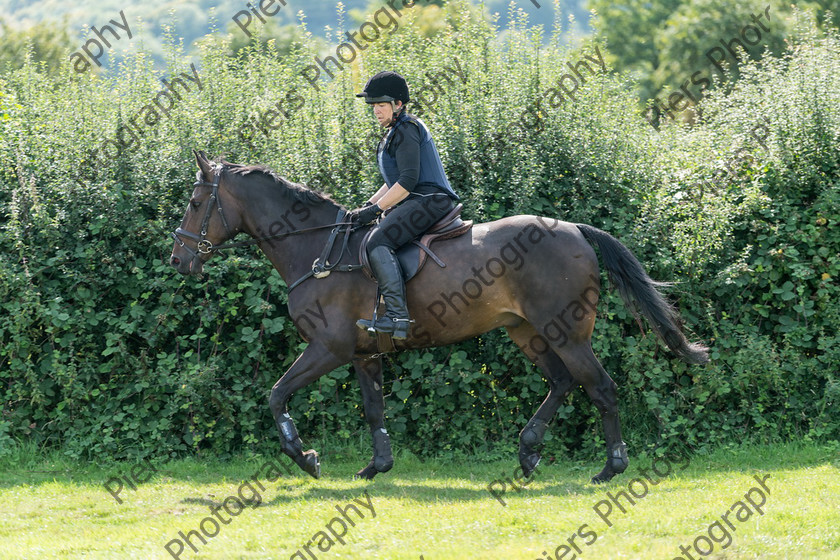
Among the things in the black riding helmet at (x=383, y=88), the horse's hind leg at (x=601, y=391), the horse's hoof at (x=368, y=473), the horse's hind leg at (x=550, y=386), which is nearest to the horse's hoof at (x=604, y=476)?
the horse's hind leg at (x=601, y=391)

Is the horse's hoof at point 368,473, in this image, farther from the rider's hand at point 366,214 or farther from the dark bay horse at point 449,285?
the rider's hand at point 366,214

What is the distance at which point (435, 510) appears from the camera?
21.8ft

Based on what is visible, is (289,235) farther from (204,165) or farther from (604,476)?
(604,476)

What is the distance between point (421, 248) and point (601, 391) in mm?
2055

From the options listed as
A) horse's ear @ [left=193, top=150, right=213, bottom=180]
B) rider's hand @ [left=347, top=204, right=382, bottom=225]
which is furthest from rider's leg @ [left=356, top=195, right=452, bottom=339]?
horse's ear @ [left=193, top=150, right=213, bottom=180]

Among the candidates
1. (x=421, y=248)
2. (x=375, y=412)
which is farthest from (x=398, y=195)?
(x=375, y=412)

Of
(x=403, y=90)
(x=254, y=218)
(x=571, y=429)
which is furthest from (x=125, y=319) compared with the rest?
(x=571, y=429)

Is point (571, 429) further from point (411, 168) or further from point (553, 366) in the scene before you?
point (411, 168)

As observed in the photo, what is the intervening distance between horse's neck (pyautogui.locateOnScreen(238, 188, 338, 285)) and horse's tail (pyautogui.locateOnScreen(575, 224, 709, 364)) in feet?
8.06

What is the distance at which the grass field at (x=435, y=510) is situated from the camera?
18.6 feet

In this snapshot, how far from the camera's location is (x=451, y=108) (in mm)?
9664

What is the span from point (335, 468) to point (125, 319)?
9.09 ft

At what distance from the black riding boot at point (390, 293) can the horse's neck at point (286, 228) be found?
73cm

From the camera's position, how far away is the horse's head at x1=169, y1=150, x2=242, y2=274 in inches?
301
